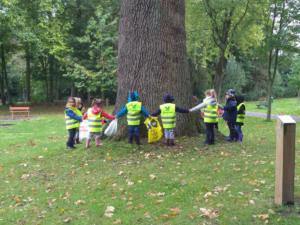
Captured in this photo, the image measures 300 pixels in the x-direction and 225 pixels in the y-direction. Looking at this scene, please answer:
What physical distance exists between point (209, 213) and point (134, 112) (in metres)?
4.03

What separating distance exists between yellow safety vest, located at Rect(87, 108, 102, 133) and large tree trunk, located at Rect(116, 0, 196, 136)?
585mm

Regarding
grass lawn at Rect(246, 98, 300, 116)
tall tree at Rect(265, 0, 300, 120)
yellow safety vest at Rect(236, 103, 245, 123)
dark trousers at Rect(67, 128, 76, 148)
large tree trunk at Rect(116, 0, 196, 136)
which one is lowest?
grass lawn at Rect(246, 98, 300, 116)

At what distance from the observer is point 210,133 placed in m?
9.77

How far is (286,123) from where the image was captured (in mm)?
5387

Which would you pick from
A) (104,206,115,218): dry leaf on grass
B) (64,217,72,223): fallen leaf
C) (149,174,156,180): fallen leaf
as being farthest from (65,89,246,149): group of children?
(64,217,72,223): fallen leaf

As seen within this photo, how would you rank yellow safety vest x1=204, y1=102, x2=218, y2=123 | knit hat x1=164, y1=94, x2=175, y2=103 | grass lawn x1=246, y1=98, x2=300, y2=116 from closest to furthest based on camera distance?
1. knit hat x1=164, y1=94, x2=175, y2=103
2. yellow safety vest x1=204, y1=102, x2=218, y2=123
3. grass lawn x1=246, y1=98, x2=300, y2=116

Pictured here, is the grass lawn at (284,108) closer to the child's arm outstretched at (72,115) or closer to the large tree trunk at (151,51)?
the large tree trunk at (151,51)

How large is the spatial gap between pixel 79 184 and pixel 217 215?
2.84 m

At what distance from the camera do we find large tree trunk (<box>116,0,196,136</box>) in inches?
368

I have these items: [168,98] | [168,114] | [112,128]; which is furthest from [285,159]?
[112,128]

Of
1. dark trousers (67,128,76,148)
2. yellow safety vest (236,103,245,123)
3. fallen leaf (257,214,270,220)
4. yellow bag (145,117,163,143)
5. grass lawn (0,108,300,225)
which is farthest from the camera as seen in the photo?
yellow safety vest (236,103,245,123)

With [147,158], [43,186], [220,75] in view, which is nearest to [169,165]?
[147,158]

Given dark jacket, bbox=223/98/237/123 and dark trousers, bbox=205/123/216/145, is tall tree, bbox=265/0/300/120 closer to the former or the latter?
dark jacket, bbox=223/98/237/123

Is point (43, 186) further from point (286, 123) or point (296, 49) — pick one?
point (296, 49)
